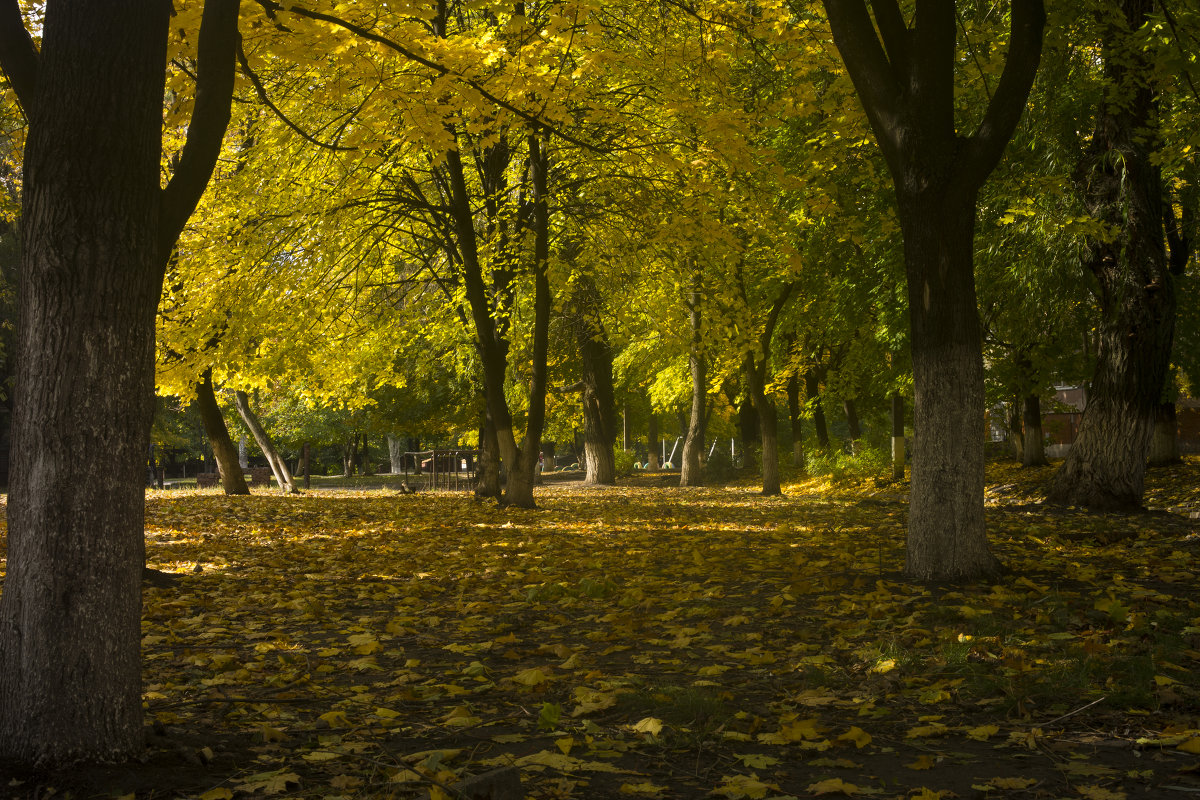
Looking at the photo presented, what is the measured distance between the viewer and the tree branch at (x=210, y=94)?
14.1 feet

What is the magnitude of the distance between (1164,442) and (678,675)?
17891 mm

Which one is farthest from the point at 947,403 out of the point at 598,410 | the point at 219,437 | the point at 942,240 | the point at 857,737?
the point at 598,410

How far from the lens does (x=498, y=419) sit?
55.0 ft

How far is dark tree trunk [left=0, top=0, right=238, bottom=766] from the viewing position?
337cm

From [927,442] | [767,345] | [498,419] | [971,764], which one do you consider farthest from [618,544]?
[767,345]

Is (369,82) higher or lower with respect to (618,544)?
higher

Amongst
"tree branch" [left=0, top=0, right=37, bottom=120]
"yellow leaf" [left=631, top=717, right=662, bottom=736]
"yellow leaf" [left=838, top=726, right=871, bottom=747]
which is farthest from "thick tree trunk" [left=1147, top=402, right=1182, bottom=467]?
"tree branch" [left=0, top=0, right=37, bottom=120]

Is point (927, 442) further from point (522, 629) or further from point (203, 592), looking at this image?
point (203, 592)

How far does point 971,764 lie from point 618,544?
25.8 ft

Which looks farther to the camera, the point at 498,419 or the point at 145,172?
the point at 498,419

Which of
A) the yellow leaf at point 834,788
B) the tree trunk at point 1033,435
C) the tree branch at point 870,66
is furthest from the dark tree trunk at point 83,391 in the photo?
the tree trunk at point 1033,435

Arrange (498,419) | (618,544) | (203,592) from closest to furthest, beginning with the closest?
(203,592) → (618,544) → (498,419)

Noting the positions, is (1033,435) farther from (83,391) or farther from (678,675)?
(83,391)

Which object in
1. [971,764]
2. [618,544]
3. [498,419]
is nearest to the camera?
[971,764]
